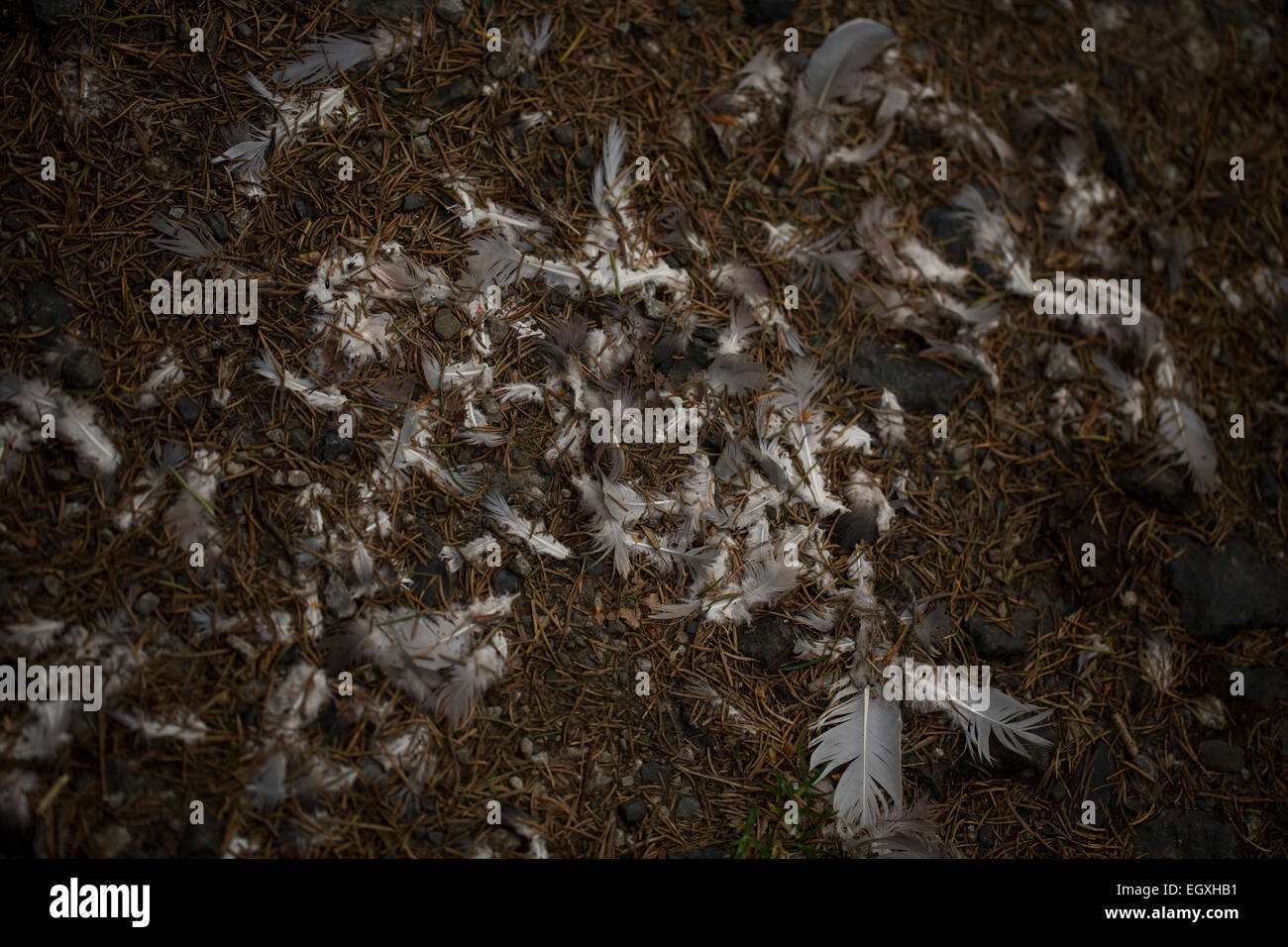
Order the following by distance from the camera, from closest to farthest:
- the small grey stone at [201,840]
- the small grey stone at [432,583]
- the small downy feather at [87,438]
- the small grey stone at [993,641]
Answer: the small grey stone at [201,840] → the small downy feather at [87,438] → the small grey stone at [432,583] → the small grey stone at [993,641]

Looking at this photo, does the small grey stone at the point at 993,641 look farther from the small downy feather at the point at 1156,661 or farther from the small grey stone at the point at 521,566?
the small grey stone at the point at 521,566

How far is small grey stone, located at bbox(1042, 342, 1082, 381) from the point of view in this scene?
116 inches

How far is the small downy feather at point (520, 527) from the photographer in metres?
2.43

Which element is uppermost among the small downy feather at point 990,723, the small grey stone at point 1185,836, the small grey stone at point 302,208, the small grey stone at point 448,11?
the small grey stone at point 448,11

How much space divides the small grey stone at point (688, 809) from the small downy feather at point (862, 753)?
0.41 metres

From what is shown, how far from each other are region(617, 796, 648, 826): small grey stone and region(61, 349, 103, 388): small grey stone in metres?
2.17

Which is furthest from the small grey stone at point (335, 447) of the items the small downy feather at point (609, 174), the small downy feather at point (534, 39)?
the small downy feather at point (534, 39)

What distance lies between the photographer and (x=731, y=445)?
2.60m

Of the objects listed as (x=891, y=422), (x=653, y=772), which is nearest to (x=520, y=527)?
(x=653, y=772)

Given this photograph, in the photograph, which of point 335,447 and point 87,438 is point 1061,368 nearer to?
point 335,447

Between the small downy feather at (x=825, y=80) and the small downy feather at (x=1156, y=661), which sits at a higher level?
the small downy feather at (x=825, y=80)
